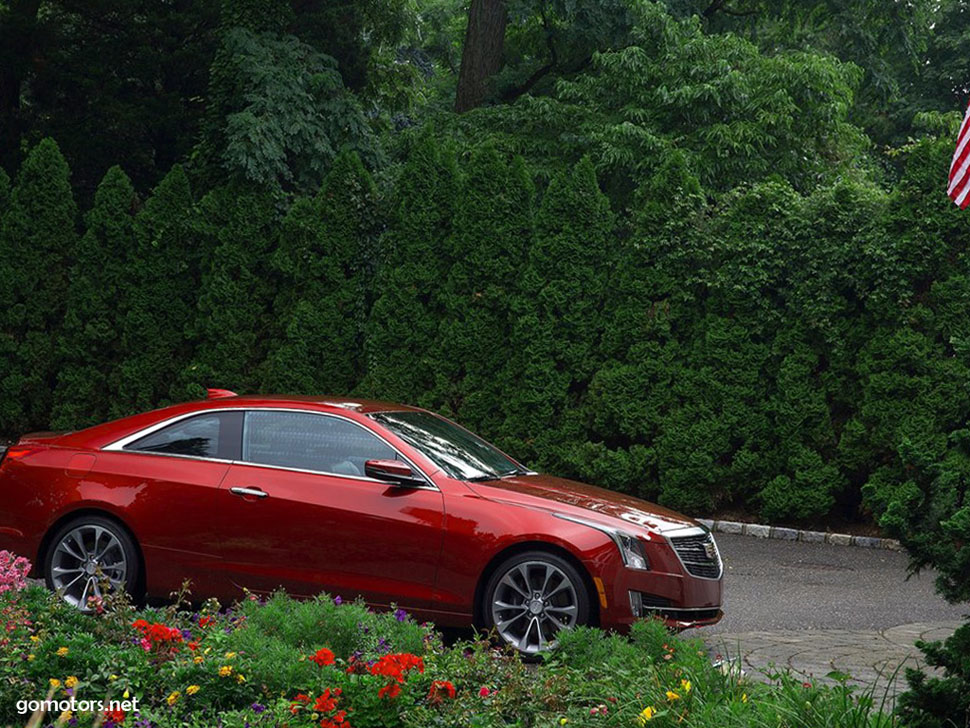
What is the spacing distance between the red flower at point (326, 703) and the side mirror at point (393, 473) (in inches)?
118

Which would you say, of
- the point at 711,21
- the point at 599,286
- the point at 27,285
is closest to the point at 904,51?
the point at 711,21

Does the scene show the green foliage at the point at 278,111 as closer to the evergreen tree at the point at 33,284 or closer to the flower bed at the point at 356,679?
the evergreen tree at the point at 33,284

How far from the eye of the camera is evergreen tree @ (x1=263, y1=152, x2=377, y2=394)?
16188 millimetres

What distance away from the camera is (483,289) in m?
15.4

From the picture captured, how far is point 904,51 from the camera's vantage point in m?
23.2

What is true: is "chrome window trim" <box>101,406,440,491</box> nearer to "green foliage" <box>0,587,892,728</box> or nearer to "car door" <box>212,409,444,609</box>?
"car door" <box>212,409,444,609</box>

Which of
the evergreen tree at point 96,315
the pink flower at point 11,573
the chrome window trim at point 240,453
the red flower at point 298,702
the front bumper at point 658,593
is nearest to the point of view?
the red flower at point 298,702

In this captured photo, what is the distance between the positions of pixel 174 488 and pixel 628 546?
316 centimetres

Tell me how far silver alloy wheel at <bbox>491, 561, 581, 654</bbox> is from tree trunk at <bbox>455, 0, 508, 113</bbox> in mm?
15444

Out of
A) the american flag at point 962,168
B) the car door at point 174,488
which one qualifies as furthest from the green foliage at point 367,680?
the american flag at point 962,168

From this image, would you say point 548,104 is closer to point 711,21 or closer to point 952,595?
point 711,21

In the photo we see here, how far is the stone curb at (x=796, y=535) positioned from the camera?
12.9 meters

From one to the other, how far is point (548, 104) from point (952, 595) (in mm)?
15689

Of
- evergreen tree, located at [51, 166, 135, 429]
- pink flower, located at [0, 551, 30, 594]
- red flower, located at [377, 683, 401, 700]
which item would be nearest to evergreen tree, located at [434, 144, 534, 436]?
evergreen tree, located at [51, 166, 135, 429]
